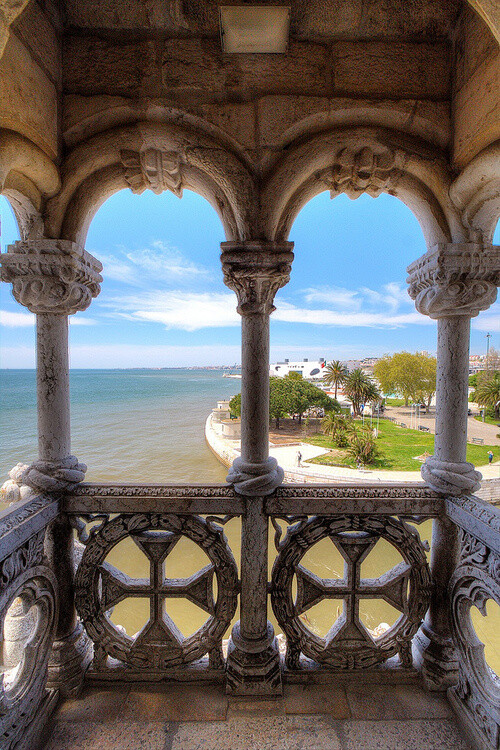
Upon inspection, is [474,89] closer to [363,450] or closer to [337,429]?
[363,450]

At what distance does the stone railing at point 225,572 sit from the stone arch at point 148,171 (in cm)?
140

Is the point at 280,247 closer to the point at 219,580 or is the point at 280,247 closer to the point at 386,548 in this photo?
the point at 219,580

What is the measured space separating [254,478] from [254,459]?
0.33 ft

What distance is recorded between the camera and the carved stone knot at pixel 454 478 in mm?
1878

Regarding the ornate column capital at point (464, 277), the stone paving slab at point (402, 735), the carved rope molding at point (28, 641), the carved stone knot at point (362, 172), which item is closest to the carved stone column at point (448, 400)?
the ornate column capital at point (464, 277)

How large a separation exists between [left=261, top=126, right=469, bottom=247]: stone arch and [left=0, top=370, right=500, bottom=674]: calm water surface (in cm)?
165

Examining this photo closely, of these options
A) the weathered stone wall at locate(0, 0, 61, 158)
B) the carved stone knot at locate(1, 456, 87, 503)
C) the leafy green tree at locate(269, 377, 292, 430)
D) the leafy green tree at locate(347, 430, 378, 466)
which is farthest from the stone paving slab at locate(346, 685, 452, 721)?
the leafy green tree at locate(269, 377, 292, 430)

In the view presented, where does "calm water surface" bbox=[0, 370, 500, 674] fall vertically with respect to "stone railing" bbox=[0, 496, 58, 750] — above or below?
below

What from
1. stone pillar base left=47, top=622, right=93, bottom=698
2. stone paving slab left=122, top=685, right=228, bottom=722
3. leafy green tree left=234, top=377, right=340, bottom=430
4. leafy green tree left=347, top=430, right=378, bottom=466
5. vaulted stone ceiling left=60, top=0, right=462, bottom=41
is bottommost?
leafy green tree left=347, top=430, right=378, bottom=466

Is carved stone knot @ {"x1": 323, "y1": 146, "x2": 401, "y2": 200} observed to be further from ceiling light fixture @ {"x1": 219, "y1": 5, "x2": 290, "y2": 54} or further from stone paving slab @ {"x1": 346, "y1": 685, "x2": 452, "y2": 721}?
stone paving slab @ {"x1": 346, "y1": 685, "x2": 452, "y2": 721}

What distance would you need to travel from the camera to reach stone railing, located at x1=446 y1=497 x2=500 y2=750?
60.1 inches

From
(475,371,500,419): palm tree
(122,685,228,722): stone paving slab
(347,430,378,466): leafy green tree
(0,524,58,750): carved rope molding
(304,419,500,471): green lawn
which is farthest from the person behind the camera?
(475,371,500,419): palm tree

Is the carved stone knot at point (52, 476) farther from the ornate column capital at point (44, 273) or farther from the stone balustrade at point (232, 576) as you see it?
the ornate column capital at point (44, 273)

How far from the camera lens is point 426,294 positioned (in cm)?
198
